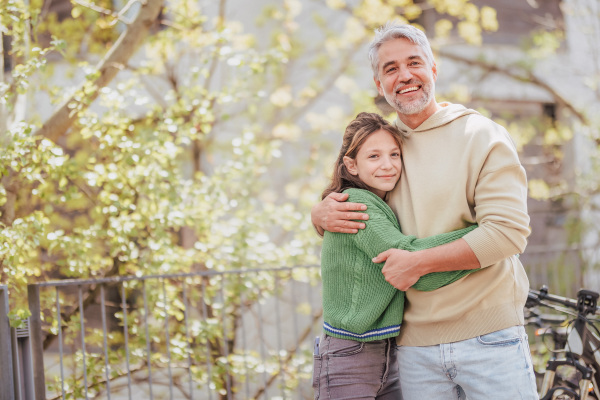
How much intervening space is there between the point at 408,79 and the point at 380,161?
0.35 meters

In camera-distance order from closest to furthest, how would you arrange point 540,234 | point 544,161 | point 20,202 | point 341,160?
point 341,160
point 20,202
point 544,161
point 540,234

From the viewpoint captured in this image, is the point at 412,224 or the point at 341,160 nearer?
the point at 412,224

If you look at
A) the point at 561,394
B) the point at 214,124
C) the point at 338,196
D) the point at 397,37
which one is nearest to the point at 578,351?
the point at 561,394

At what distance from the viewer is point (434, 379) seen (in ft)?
8.07

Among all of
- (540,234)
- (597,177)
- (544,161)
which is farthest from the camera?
(540,234)

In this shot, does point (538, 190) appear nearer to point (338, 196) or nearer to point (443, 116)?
point (443, 116)

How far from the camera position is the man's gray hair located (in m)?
2.62

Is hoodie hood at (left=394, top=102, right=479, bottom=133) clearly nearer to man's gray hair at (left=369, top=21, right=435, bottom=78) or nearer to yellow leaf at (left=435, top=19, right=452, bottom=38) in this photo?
man's gray hair at (left=369, top=21, right=435, bottom=78)

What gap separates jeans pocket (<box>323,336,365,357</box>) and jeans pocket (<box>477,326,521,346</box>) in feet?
1.46

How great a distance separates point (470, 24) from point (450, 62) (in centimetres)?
168

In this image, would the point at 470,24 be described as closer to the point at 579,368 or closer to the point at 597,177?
the point at 597,177

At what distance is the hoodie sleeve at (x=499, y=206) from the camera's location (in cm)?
227

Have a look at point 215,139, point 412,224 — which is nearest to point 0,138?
point 412,224

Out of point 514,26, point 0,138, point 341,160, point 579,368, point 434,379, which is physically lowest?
point 579,368
